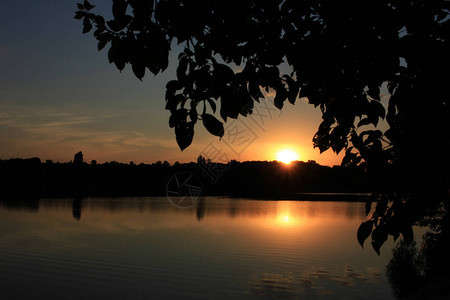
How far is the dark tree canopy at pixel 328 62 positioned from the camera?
266cm

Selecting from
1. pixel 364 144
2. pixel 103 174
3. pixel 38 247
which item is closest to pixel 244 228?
pixel 38 247

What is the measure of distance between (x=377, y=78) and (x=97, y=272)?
75.5ft

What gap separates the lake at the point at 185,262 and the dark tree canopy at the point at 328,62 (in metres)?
16.9

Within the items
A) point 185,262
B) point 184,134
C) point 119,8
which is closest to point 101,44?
point 119,8

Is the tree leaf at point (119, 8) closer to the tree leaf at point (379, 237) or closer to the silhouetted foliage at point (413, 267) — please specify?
the tree leaf at point (379, 237)

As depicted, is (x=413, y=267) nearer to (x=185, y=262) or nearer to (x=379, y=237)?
(x=185, y=262)

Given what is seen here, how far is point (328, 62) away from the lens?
3422 mm

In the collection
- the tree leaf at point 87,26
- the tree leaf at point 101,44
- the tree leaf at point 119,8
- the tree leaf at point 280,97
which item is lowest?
the tree leaf at point 280,97

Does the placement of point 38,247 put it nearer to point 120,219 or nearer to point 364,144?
point 120,219

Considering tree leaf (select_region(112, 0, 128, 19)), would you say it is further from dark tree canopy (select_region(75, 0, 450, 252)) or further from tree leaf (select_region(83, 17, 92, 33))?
tree leaf (select_region(83, 17, 92, 33))

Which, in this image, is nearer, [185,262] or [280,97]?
[280,97]

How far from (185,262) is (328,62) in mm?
24068

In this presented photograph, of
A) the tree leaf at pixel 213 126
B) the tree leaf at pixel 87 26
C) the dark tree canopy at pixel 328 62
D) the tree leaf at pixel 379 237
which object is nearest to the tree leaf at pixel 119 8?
the dark tree canopy at pixel 328 62

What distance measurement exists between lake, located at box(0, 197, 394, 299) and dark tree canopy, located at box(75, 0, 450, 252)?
667 inches
